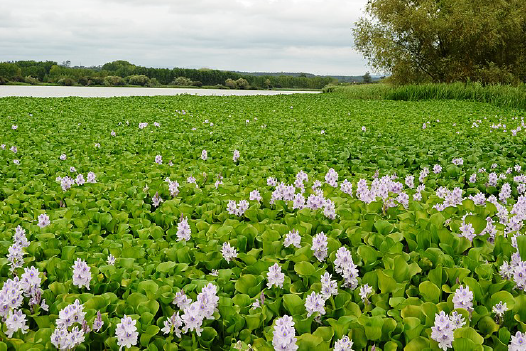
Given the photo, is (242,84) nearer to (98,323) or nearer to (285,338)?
(98,323)

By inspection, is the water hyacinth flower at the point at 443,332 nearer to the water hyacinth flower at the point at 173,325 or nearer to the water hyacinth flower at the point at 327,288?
the water hyacinth flower at the point at 327,288

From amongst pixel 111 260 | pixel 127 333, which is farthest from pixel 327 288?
pixel 111 260

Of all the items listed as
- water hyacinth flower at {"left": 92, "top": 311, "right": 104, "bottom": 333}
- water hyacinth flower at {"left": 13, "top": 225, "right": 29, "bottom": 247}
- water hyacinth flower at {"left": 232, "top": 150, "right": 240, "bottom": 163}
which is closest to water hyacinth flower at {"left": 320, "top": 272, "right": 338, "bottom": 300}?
water hyacinth flower at {"left": 92, "top": 311, "right": 104, "bottom": 333}

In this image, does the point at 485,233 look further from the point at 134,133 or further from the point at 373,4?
the point at 373,4

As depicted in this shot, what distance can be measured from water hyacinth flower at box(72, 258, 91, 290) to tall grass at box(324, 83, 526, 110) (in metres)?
17.6

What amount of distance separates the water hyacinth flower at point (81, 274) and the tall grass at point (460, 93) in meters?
17.6

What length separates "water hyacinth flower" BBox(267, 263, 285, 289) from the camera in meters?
2.24

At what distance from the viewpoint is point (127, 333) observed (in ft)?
5.95

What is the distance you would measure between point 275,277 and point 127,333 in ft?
2.58

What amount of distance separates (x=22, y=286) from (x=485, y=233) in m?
2.77

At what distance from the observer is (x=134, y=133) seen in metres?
8.82

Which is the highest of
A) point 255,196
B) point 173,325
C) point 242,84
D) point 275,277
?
point 242,84

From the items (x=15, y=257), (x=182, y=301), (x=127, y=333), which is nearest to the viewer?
(x=127, y=333)

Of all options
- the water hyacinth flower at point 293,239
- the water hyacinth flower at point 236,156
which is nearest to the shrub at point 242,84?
the water hyacinth flower at point 236,156
